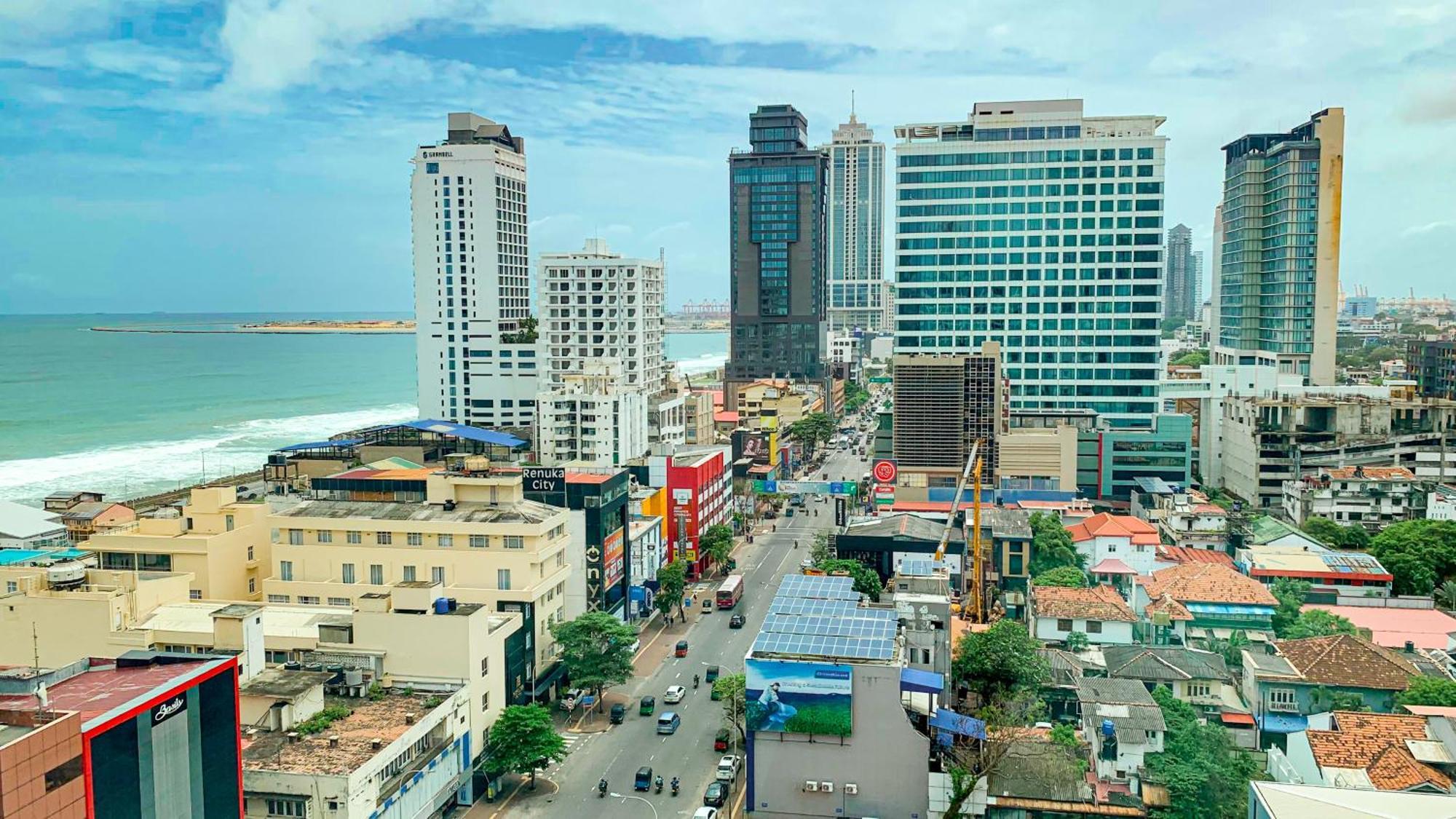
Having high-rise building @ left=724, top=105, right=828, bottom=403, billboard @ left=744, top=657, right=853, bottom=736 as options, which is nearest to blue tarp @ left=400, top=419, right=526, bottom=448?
billboard @ left=744, top=657, right=853, bottom=736

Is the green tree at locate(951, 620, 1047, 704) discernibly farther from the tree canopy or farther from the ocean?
the ocean

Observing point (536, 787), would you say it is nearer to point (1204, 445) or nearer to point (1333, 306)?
point (1204, 445)

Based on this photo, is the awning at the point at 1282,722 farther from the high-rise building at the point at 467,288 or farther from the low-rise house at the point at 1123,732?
the high-rise building at the point at 467,288

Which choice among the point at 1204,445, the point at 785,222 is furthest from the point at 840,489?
the point at 785,222

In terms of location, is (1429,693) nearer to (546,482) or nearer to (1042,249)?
(546,482)

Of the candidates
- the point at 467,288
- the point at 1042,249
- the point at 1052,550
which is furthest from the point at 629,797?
the point at 467,288
